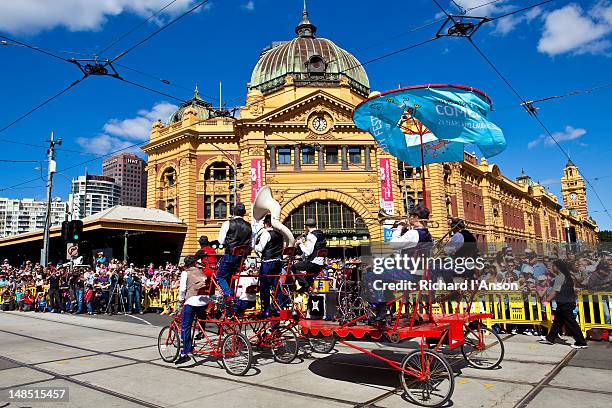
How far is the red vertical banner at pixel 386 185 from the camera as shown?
3864 cm

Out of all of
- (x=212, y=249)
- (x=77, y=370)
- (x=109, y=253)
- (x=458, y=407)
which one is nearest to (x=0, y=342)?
(x=77, y=370)

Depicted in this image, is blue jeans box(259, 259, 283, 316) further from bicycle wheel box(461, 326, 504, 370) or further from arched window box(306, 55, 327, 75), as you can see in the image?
arched window box(306, 55, 327, 75)

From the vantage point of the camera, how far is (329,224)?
126 feet

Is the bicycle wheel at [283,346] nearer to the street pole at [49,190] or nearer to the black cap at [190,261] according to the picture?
the black cap at [190,261]

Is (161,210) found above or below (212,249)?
above

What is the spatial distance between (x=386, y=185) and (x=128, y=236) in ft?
70.0

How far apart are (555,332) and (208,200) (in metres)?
34.3

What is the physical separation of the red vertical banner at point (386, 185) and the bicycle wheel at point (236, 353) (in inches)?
1253

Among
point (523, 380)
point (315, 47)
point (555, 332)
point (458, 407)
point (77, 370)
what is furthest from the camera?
point (315, 47)

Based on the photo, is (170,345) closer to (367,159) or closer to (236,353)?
(236,353)

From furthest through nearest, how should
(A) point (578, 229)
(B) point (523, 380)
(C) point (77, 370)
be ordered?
(A) point (578, 229)
(C) point (77, 370)
(B) point (523, 380)

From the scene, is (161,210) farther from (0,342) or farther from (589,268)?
(589,268)

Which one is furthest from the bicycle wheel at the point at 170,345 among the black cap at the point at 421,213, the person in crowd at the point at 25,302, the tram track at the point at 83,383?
the person in crowd at the point at 25,302

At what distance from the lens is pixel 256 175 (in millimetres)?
37812
